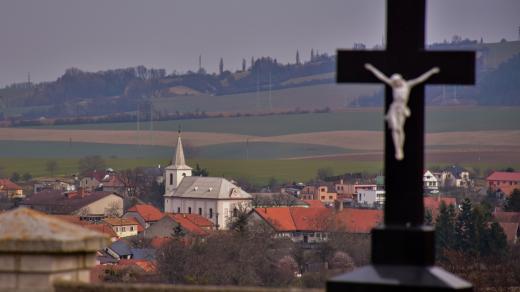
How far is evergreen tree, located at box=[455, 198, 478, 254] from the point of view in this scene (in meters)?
114

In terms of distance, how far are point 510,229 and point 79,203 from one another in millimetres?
62069

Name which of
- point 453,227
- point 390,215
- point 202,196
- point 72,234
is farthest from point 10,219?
point 202,196

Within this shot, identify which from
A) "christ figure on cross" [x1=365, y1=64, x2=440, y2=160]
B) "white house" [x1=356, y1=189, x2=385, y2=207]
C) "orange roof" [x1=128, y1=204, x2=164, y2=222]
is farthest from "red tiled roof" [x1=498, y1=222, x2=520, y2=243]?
"christ figure on cross" [x1=365, y1=64, x2=440, y2=160]

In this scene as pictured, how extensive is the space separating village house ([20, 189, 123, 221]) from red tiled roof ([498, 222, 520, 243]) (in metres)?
50.7

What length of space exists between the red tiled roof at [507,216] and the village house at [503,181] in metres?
32.5

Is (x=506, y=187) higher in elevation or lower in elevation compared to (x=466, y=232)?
higher

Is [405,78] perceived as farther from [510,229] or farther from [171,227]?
[171,227]

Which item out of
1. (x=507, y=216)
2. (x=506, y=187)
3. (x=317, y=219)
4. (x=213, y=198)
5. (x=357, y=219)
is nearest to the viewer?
(x=507, y=216)

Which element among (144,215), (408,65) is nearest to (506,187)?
(144,215)

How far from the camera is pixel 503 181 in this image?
187 metres

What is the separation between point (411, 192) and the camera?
11.4 meters

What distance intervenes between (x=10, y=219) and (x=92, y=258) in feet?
1.90

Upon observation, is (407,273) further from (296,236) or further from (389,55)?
(296,236)

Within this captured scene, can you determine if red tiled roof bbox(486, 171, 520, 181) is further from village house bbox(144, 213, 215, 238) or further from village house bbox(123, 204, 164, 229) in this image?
village house bbox(144, 213, 215, 238)
